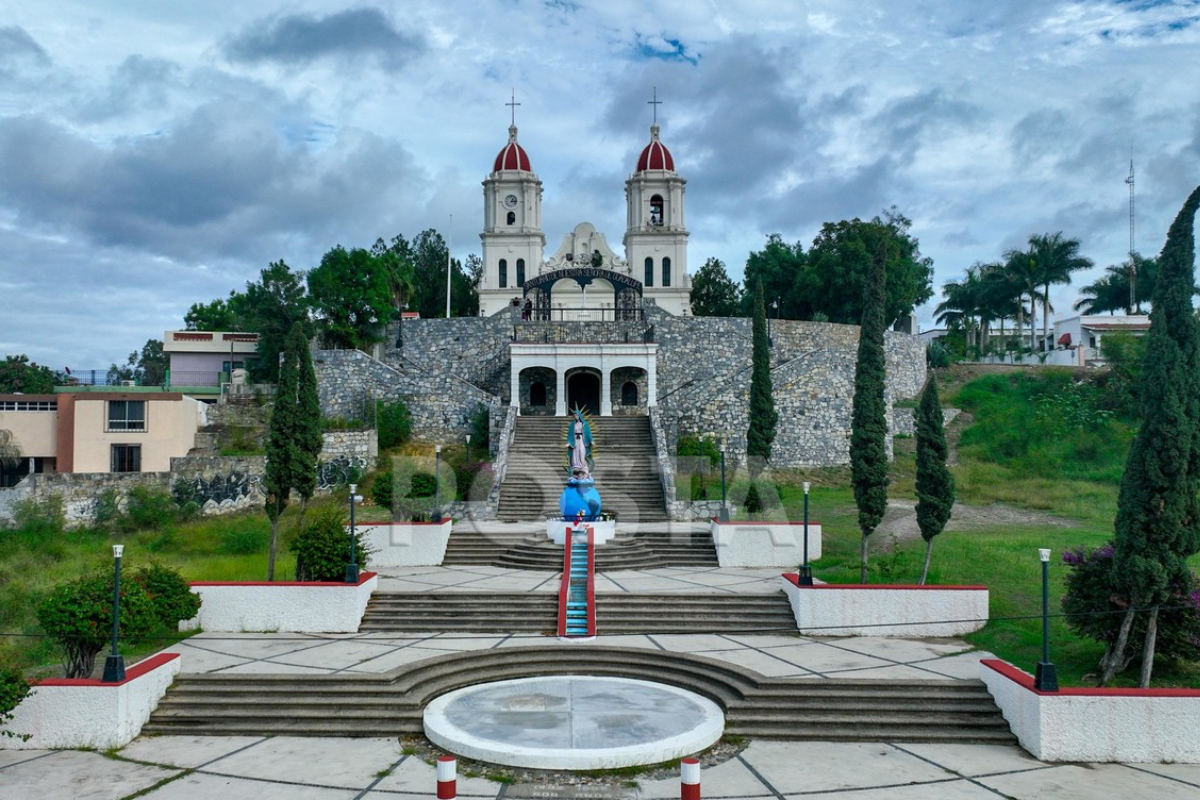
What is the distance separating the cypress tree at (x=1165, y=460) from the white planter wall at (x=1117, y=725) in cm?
89

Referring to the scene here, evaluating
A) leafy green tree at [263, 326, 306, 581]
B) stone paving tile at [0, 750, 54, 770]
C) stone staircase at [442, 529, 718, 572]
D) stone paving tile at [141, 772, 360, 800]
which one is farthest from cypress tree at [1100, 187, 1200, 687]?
leafy green tree at [263, 326, 306, 581]

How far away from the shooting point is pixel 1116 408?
117 ft

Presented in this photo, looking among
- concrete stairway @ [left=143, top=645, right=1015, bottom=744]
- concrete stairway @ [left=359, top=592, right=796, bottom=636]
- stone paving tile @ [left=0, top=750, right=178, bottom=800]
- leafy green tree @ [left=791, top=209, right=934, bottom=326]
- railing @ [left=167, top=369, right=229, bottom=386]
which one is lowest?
stone paving tile @ [left=0, top=750, right=178, bottom=800]

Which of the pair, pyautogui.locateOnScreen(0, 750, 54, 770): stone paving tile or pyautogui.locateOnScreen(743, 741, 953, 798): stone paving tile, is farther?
pyautogui.locateOnScreen(0, 750, 54, 770): stone paving tile

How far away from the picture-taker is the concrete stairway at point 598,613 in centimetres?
1534

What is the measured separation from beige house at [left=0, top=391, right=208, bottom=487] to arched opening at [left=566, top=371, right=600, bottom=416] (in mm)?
15607

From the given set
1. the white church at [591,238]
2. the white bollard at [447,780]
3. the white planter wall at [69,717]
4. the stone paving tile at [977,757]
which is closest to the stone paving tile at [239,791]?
A: the white planter wall at [69,717]

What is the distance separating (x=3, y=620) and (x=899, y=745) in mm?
16360

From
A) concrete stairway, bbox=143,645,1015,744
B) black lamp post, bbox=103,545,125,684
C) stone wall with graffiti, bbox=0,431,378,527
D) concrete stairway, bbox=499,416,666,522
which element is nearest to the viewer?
black lamp post, bbox=103,545,125,684

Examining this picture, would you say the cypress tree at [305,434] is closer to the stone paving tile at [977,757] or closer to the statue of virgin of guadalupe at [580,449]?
the statue of virgin of guadalupe at [580,449]

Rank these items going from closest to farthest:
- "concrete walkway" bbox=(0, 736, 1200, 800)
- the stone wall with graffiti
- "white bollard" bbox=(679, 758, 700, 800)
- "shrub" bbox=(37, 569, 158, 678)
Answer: "white bollard" bbox=(679, 758, 700, 800)
"concrete walkway" bbox=(0, 736, 1200, 800)
"shrub" bbox=(37, 569, 158, 678)
the stone wall with graffiti

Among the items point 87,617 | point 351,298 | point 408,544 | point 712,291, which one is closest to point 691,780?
point 87,617

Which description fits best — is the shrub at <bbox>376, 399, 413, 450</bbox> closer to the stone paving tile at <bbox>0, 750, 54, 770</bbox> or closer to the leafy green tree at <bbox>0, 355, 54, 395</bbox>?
the leafy green tree at <bbox>0, 355, 54, 395</bbox>

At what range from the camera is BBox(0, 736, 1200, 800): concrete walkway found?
9.09 metres
